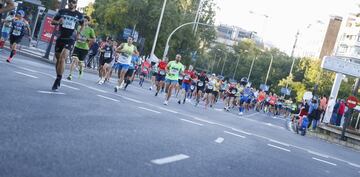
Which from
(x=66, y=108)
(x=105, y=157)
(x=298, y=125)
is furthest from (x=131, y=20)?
(x=105, y=157)

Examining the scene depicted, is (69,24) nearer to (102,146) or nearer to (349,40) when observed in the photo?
(102,146)

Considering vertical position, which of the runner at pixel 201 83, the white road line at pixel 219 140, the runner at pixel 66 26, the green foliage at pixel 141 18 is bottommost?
the white road line at pixel 219 140

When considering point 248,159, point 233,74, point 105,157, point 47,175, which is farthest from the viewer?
point 233,74

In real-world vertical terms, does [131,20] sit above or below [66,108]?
above

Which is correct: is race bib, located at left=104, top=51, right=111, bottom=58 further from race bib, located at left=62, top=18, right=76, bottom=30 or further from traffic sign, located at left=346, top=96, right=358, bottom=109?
traffic sign, located at left=346, top=96, right=358, bottom=109

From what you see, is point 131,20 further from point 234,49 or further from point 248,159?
point 234,49

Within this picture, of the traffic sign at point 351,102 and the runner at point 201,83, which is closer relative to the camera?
the traffic sign at point 351,102

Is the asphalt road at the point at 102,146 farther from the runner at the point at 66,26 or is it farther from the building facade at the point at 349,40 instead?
the building facade at the point at 349,40

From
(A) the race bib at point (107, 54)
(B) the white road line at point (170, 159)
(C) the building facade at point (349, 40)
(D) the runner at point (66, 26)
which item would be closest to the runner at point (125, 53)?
(A) the race bib at point (107, 54)

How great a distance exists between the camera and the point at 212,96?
28469mm

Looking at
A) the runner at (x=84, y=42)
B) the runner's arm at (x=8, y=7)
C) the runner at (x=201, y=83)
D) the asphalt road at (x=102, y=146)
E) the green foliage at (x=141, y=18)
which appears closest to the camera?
the asphalt road at (x=102, y=146)

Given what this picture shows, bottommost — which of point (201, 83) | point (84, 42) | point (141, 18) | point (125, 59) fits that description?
point (201, 83)

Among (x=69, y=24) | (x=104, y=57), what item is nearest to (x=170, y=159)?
(x=69, y=24)

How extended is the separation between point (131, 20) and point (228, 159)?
136ft
